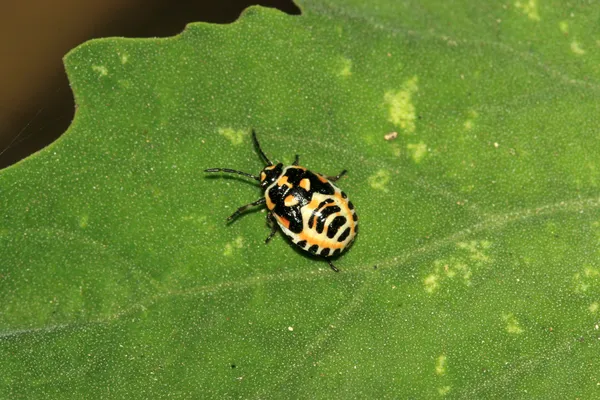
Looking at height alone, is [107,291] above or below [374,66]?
below

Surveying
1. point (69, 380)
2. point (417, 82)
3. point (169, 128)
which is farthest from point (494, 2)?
point (69, 380)

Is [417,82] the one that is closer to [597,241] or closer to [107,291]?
[597,241]

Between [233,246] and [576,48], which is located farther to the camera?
[576,48]

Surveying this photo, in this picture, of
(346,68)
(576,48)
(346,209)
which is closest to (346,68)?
(346,68)

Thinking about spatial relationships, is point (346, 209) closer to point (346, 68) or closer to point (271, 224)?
point (271, 224)

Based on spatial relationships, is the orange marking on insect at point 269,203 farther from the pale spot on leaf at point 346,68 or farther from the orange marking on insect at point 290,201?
the pale spot on leaf at point 346,68

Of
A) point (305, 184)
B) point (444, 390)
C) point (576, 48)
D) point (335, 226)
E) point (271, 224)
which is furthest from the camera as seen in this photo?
point (576, 48)
